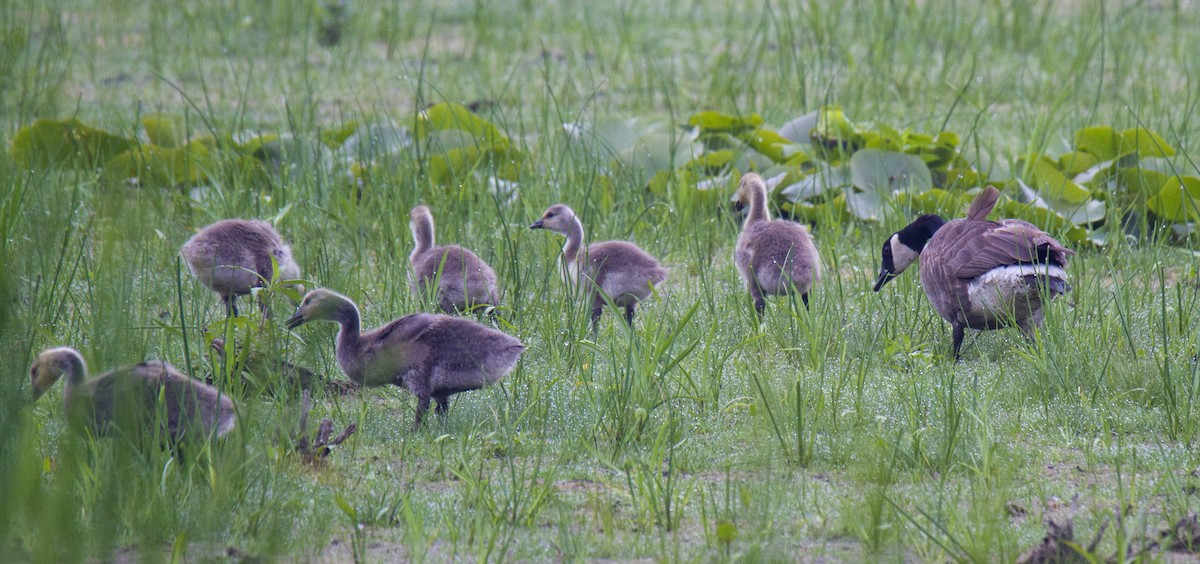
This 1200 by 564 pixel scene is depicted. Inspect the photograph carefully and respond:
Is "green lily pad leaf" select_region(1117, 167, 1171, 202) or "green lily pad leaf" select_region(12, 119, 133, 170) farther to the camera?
"green lily pad leaf" select_region(12, 119, 133, 170)

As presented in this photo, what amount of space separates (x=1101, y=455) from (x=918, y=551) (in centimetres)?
113

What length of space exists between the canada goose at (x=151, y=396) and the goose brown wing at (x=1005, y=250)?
3.06m

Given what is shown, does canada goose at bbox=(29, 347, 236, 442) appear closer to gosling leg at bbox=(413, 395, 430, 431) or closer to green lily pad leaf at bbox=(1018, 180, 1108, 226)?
gosling leg at bbox=(413, 395, 430, 431)

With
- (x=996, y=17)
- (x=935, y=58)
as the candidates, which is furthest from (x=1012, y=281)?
(x=996, y=17)

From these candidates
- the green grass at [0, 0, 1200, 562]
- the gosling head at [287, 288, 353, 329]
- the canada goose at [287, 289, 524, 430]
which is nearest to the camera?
the green grass at [0, 0, 1200, 562]

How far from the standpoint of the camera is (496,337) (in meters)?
4.49

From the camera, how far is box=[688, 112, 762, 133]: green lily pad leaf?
848cm

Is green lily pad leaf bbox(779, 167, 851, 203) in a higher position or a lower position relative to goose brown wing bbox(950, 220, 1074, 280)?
lower

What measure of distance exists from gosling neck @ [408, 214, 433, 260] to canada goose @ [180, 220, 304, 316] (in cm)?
72

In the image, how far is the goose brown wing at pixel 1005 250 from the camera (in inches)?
203

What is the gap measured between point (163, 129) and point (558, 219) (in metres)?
3.54

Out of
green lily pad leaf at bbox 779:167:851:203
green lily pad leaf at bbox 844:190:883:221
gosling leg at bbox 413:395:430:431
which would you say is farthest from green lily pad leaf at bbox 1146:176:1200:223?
gosling leg at bbox 413:395:430:431

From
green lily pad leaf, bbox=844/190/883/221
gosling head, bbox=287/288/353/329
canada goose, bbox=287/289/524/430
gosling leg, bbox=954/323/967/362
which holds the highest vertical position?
gosling head, bbox=287/288/353/329

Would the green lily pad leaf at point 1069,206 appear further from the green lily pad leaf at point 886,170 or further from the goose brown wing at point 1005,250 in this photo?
the goose brown wing at point 1005,250
